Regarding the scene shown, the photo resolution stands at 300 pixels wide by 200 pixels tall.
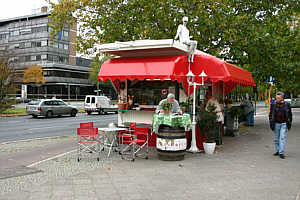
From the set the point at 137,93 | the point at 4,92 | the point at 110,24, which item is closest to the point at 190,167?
the point at 137,93

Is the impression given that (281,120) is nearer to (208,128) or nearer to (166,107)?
(208,128)

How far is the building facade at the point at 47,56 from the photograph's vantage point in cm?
6944

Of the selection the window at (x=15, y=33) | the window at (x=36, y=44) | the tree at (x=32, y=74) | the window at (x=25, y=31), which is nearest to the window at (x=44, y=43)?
the window at (x=36, y=44)

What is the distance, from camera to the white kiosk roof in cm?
926

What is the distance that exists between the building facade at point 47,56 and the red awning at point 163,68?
201 feet

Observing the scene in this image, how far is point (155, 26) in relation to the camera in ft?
54.5

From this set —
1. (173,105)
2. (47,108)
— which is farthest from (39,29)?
(173,105)

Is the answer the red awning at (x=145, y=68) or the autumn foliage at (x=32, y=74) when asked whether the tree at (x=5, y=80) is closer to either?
the red awning at (x=145, y=68)

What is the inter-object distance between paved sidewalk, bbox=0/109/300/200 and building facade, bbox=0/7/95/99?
209 ft

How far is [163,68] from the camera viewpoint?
9.43m

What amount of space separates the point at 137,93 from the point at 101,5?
8305 millimetres

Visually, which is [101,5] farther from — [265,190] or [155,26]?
[265,190]

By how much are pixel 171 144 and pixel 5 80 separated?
24551 mm

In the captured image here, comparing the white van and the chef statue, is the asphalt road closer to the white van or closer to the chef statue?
the chef statue
